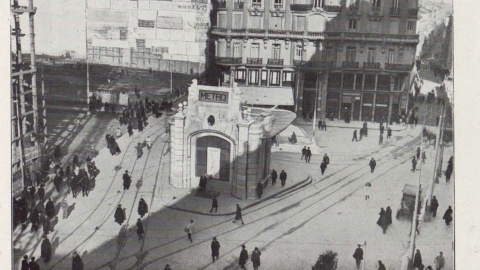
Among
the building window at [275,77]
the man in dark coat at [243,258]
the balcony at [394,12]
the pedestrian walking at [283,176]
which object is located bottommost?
the man in dark coat at [243,258]

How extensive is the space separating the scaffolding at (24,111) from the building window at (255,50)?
22.7ft

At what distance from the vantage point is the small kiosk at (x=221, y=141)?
18234 mm

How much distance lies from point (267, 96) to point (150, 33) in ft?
14.2

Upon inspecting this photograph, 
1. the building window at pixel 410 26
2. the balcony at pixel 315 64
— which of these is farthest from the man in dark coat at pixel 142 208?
the building window at pixel 410 26

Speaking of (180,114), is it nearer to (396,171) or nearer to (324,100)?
(324,100)

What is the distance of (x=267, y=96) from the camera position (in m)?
18.5

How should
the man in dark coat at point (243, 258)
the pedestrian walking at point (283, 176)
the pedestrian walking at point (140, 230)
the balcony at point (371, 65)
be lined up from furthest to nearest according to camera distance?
the pedestrian walking at point (283, 176), the balcony at point (371, 65), the pedestrian walking at point (140, 230), the man in dark coat at point (243, 258)

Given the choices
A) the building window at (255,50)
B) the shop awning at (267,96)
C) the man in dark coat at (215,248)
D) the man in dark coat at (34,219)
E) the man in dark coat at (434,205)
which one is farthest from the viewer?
the shop awning at (267,96)

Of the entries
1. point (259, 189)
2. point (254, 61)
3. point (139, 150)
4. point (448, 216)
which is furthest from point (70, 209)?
point (448, 216)

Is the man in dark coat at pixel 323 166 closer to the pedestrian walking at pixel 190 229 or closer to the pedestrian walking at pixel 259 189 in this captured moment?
the pedestrian walking at pixel 259 189

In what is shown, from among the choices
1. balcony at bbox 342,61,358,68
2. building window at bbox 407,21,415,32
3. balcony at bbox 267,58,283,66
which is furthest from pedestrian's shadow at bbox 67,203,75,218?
building window at bbox 407,21,415,32

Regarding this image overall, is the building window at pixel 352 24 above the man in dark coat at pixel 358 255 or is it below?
above

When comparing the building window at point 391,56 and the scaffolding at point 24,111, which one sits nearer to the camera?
the scaffolding at point 24,111

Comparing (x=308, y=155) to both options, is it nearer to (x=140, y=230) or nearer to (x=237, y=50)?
(x=237, y=50)
